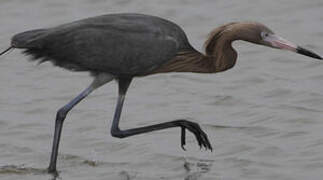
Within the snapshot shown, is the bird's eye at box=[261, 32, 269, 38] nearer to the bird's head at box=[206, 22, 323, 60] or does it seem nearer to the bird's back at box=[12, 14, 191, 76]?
the bird's head at box=[206, 22, 323, 60]

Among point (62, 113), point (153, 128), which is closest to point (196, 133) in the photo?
point (153, 128)

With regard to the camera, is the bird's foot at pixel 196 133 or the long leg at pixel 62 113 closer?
the long leg at pixel 62 113

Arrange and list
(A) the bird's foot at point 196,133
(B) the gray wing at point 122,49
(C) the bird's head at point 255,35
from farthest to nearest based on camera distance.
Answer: (A) the bird's foot at point 196,133
(C) the bird's head at point 255,35
(B) the gray wing at point 122,49

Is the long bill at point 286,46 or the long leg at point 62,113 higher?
the long bill at point 286,46

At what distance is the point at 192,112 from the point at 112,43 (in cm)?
182

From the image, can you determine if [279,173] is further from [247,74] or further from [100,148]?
[247,74]

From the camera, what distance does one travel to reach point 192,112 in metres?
9.98

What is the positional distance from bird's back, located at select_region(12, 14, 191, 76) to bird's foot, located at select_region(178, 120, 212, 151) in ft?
2.00

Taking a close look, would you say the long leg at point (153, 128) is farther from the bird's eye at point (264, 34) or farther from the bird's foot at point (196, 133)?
the bird's eye at point (264, 34)

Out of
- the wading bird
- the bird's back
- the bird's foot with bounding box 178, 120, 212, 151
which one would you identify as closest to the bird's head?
the wading bird

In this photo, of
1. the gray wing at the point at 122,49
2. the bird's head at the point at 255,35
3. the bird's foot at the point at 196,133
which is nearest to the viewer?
the gray wing at the point at 122,49

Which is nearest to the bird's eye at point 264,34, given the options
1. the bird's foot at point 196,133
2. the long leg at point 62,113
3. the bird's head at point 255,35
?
the bird's head at point 255,35

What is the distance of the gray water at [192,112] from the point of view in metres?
8.46

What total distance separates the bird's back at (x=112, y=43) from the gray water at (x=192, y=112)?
32.6 inches
